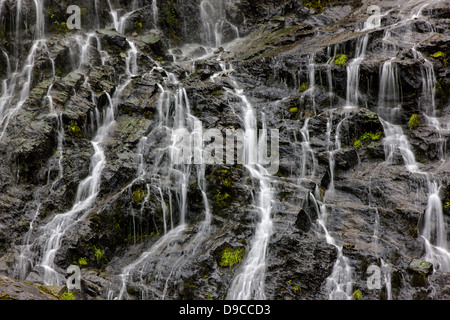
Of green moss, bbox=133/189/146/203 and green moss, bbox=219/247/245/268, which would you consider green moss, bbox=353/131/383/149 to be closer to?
green moss, bbox=219/247/245/268

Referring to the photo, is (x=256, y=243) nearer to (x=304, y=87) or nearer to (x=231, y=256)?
(x=231, y=256)

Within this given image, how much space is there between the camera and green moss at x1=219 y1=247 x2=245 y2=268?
10297mm

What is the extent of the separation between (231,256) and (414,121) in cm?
976

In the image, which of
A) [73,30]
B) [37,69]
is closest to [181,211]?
[37,69]

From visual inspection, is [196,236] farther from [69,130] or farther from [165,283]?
[69,130]

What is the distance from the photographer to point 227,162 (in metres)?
13.1

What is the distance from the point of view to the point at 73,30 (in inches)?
817

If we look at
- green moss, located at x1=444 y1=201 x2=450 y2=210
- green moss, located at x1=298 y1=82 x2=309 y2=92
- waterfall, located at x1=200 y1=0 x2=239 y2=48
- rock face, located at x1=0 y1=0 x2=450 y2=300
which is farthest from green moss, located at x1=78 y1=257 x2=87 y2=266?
waterfall, located at x1=200 y1=0 x2=239 y2=48

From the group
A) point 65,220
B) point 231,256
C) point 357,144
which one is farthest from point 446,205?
point 65,220

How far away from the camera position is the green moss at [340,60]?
16422mm

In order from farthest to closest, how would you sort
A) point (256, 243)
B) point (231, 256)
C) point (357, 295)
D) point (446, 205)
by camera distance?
point (446, 205)
point (256, 243)
point (231, 256)
point (357, 295)

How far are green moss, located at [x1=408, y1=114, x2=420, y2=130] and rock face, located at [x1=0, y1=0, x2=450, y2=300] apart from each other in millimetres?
59

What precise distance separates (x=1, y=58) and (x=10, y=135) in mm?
6547

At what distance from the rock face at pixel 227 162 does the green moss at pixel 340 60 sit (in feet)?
0.22
